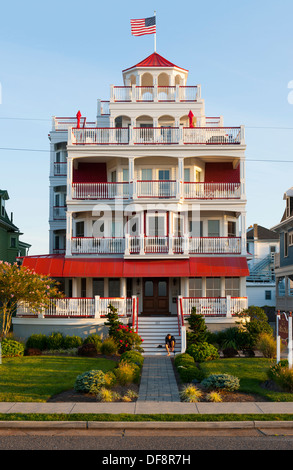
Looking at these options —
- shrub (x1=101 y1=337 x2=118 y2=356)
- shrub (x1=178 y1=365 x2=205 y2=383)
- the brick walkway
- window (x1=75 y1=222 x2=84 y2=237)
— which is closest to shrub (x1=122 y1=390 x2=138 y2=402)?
the brick walkway

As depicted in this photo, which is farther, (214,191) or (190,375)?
(214,191)

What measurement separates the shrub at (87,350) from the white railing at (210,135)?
1319 cm

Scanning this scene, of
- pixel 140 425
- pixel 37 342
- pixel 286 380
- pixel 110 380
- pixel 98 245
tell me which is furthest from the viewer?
pixel 98 245

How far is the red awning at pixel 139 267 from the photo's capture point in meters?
28.5

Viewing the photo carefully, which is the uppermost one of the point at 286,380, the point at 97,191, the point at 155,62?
the point at 155,62

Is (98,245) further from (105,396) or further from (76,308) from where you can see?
(105,396)

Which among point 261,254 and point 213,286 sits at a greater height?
point 261,254

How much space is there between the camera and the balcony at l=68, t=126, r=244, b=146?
3028 centimetres

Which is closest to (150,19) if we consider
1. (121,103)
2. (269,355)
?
(121,103)

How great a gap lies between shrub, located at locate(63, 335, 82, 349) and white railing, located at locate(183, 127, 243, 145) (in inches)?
502

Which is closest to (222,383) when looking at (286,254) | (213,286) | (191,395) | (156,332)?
(191,395)

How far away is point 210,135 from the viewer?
31078mm

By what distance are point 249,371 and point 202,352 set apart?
10.9 feet
